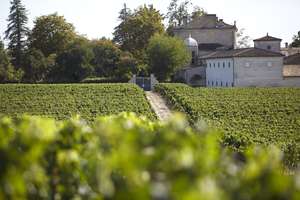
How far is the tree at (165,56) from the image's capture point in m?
52.1

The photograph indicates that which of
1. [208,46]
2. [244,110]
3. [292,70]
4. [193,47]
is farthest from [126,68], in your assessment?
[244,110]

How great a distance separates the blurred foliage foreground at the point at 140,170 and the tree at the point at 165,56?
4800 cm

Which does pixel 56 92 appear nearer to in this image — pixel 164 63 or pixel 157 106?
pixel 157 106

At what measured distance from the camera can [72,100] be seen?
37.1 meters

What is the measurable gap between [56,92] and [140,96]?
22.5ft

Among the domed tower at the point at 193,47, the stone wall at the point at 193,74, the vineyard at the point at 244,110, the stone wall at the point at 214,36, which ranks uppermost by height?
the stone wall at the point at 214,36

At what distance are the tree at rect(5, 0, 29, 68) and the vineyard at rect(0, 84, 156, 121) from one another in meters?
22.7

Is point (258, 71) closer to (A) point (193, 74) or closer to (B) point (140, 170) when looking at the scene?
(A) point (193, 74)

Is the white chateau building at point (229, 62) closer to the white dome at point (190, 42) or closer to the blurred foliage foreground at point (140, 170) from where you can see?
the white dome at point (190, 42)

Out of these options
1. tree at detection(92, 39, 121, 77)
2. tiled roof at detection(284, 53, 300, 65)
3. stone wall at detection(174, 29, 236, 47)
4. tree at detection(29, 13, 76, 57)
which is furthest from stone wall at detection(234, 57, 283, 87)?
tree at detection(29, 13, 76, 57)

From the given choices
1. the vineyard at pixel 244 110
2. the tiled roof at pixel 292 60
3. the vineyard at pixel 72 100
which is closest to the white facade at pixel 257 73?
the tiled roof at pixel 292 60

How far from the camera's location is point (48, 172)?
159 inches

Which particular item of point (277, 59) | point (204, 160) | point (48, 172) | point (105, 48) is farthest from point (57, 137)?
point (105, 48)

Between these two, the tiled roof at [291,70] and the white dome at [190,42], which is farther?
the white dome at [190,42]
